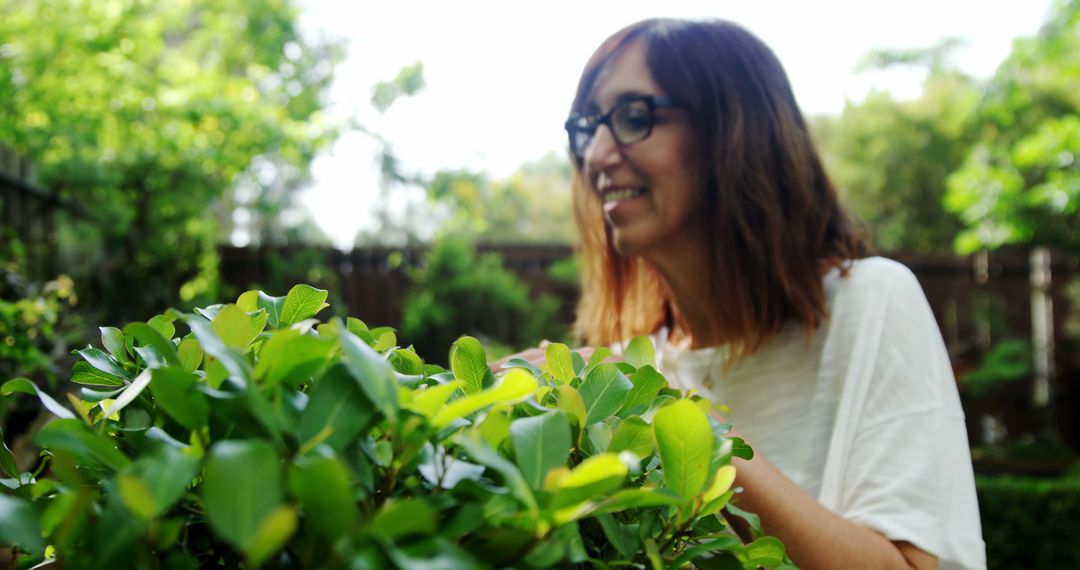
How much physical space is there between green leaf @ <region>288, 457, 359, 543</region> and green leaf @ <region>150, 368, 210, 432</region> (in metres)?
0.11

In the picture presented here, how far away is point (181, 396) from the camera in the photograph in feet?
1.51

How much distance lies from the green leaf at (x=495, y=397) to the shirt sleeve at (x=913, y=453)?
1.11m

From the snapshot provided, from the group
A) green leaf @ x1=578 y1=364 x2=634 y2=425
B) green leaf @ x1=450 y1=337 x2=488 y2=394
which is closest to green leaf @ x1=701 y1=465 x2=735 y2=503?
green leaf @ x1=578 y1=364 x2=634 y2=425

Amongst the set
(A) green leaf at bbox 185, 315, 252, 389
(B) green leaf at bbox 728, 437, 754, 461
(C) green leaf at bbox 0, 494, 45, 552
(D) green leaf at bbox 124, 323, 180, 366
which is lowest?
(B) green leaf at bbox 728, 437, 754, 461

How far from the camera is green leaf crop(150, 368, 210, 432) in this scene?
45cm

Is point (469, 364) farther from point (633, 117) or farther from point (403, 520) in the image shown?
point (633, 117)

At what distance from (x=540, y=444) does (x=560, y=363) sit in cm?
21

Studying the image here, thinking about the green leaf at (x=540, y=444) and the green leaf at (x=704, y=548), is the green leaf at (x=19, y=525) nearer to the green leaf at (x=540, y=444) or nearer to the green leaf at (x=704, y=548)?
the green leaf at (x=540, y=444)

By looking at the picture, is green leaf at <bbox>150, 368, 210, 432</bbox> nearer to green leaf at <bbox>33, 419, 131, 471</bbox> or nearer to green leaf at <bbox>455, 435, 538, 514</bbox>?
green leaf at <bbox>33, 419, 131, 471</bbox>

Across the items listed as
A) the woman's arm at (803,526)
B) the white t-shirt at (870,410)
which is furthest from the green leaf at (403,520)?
the white t-shirt at (870,410)

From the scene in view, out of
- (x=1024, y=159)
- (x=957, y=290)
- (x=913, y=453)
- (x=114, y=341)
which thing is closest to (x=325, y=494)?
(x=114, y=341)

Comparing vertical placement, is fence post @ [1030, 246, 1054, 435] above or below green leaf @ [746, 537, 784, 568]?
below

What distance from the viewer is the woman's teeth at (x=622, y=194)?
179cm

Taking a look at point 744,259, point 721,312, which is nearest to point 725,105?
point 744,259
